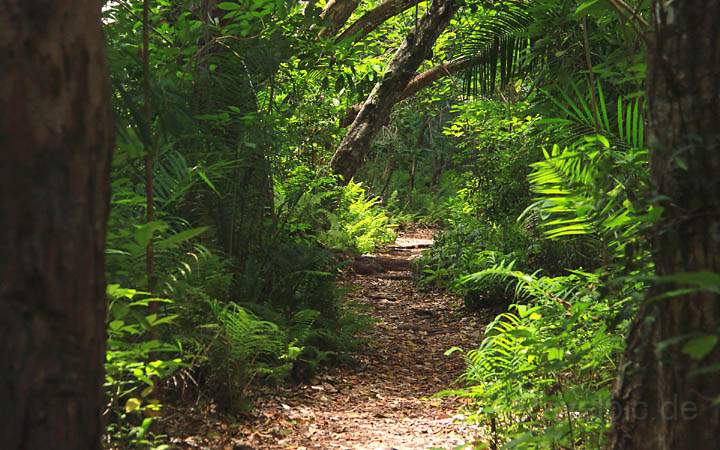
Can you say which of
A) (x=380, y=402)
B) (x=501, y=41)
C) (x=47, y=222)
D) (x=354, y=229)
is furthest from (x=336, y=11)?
(x=47, y=222)

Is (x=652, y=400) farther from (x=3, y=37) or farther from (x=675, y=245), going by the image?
(x=3, y=37)

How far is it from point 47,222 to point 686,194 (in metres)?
1.62

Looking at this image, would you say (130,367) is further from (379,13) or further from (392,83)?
(379,13)

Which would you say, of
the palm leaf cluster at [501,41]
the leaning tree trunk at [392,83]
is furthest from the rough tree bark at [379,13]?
the palm leaf cluster at [501,41]

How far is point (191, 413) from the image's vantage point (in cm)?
402

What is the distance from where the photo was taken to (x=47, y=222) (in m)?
1.56

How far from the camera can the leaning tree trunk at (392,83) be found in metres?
9.42

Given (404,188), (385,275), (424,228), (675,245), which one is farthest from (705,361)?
(404,188)

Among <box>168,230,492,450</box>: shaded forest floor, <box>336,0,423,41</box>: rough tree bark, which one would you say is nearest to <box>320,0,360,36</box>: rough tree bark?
<box>336,0,423,41</box>: rough tree bark

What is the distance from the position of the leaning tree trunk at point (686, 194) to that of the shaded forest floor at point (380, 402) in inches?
80.1

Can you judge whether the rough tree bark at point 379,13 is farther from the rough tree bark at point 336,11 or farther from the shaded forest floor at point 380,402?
the shaded forest floor at point 380,402

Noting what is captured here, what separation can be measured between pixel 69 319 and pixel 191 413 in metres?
2.57

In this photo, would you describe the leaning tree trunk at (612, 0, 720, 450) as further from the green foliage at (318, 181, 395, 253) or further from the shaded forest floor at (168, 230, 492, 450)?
the green foliage at (318, 181, 395, 253)

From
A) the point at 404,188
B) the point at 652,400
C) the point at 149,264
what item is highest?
the point at 404,188
